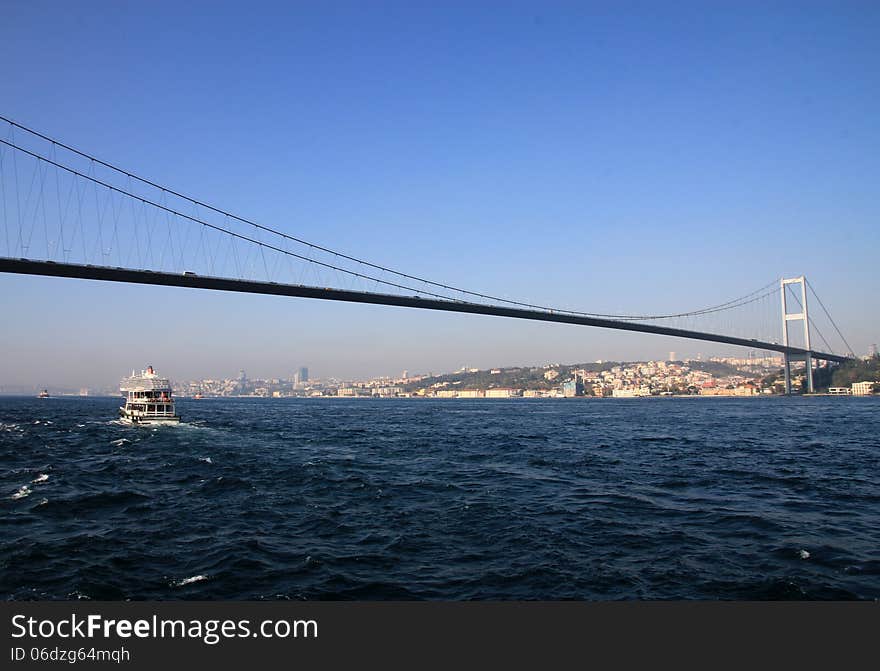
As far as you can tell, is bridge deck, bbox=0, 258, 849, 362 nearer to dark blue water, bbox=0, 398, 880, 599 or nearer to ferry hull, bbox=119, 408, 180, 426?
ferry hull, bbox=119, 408, 180, 426

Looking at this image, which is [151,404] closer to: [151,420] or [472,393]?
[151,420]

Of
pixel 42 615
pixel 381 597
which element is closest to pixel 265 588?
pixel 381 597

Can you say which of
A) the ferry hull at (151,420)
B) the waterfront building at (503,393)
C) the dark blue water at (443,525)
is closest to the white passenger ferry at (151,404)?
the ferry hull at (151,420)

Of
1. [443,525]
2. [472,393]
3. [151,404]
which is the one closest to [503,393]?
[472,393]

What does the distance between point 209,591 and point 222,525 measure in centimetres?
364

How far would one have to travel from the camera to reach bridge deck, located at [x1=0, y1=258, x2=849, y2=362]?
32250mm

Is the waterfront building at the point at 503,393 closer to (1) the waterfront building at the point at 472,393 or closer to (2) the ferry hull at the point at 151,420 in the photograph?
(1) the waterfront building at the point at 472,393

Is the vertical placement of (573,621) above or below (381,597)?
above

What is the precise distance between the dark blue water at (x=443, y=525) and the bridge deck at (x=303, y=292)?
15.4 m

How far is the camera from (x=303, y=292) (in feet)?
144

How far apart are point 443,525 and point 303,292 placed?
36363 mm

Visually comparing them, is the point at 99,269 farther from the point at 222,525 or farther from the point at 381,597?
the point at 381,597

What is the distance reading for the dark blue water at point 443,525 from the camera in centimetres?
701

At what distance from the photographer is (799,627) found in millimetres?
4848
